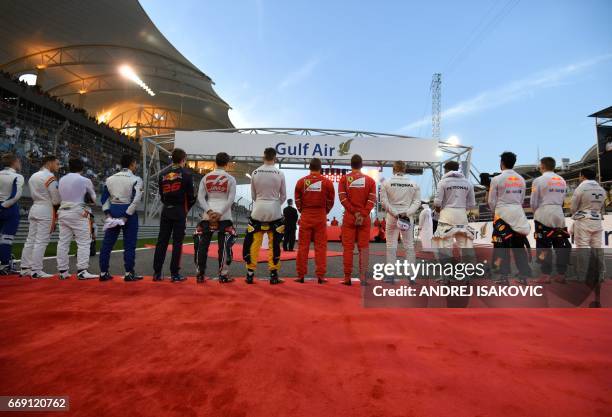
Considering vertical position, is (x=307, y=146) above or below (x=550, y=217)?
above

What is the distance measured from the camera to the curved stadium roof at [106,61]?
54.4ft

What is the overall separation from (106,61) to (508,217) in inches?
1018

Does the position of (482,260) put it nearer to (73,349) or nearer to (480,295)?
(480,295)

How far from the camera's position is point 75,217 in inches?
162

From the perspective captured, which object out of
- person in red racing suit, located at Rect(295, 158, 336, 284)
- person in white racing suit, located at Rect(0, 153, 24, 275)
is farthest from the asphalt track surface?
person in white racing suit, located at Rect(0, 153, 24, 275)

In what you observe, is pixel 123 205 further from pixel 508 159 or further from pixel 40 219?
pixel 508 159

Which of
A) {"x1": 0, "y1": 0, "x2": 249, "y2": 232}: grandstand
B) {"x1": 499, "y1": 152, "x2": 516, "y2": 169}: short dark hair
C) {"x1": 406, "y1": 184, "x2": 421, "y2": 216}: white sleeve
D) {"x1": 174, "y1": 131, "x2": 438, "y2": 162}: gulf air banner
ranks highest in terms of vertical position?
{"x1": 0, "y1": 0, "x2": 249, "y2": 232}: grandstand

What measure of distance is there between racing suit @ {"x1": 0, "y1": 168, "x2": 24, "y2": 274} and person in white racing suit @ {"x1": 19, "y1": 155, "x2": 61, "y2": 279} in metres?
0.26

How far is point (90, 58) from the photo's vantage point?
66.8 ft

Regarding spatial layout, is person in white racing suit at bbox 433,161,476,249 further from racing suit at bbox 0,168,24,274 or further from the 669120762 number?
racing suit at bbox 0,168,24,274

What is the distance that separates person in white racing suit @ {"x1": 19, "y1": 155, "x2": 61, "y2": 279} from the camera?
13.4 ft

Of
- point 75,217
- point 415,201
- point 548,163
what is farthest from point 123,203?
point 548,163

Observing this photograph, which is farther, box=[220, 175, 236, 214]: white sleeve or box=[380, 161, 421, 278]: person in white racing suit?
box=[220, 175, 236, 214]: white sleeve

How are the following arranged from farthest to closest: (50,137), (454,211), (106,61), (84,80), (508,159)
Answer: (84,80), (106,61), (50,137), (508,159), (454,211)
